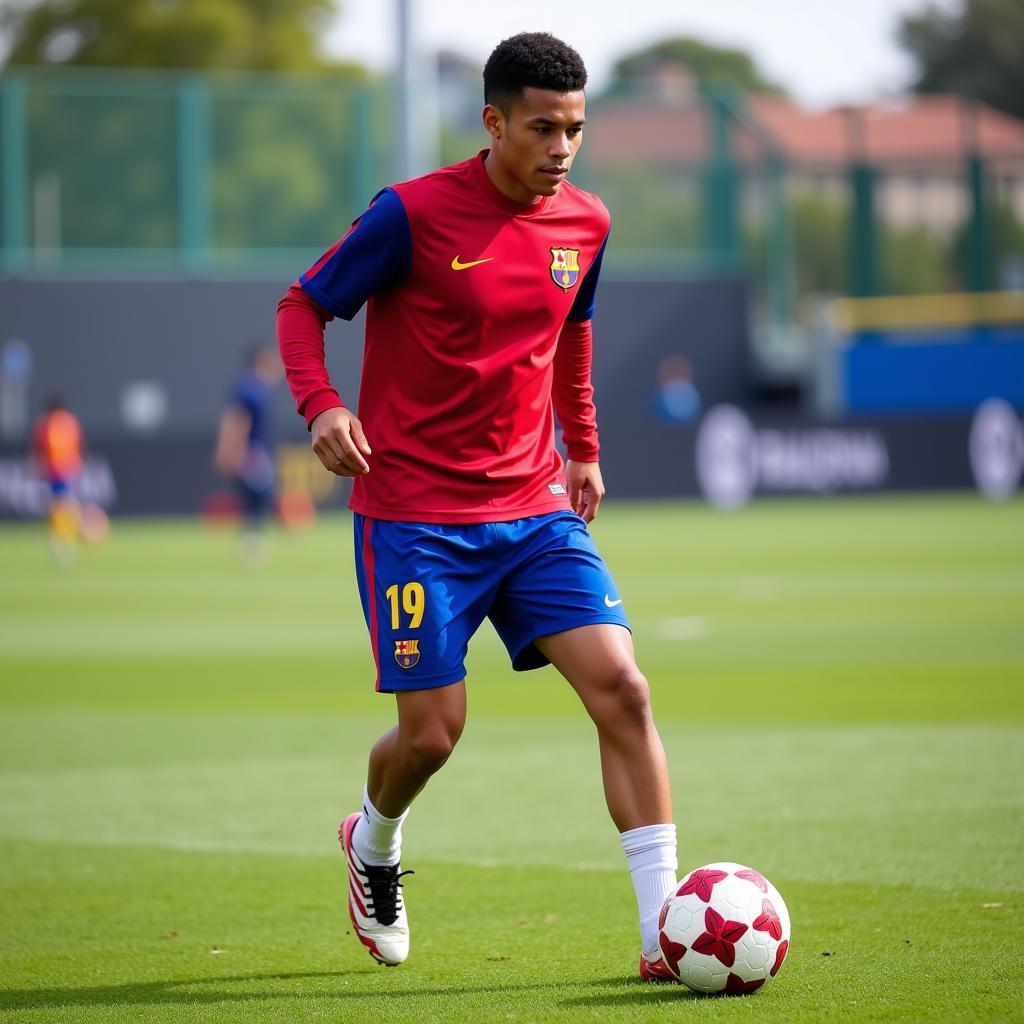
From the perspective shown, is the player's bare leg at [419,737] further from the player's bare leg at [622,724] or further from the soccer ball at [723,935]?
the soccer ball at [723,935]

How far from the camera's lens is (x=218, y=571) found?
70.0 ft

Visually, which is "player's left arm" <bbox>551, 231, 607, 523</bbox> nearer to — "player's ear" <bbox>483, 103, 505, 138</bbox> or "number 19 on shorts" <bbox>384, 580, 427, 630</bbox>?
"player's ear" <bbox>483, 103, 505, 138</bbox>

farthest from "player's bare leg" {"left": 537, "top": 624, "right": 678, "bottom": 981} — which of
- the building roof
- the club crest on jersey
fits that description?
the building roof

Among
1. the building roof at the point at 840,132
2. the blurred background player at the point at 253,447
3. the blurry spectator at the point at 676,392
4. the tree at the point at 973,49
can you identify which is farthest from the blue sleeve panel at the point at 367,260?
the tree at the point at 973,49

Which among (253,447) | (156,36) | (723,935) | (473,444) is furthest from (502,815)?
(156,36)

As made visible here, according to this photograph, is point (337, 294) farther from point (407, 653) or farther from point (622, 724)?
point (622, 724)

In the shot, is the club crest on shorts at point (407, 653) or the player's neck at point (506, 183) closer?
the club crest on shorts at point (407, 653)

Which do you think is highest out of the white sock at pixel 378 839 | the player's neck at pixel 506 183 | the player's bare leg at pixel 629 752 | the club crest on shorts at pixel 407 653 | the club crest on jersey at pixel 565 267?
the player's neck at pixel 506 183

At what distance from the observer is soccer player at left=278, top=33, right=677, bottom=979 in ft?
17.4

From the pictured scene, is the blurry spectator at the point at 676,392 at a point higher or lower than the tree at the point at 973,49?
lower

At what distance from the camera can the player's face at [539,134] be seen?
530 centimetres

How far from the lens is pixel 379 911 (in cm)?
561

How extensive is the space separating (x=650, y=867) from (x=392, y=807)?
32.6 inches

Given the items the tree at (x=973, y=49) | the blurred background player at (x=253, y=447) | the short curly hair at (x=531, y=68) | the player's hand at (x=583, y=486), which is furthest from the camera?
the tree at (x=973, y=49)
